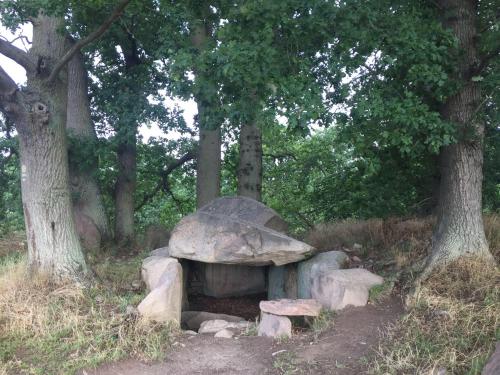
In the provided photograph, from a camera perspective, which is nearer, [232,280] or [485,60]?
[485,60]

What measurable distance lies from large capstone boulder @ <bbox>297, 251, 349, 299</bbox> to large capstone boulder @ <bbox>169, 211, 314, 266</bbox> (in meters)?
0.20

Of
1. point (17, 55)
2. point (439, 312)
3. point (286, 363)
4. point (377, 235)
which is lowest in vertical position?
point (286, 363)

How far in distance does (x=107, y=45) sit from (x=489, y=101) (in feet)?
24.8

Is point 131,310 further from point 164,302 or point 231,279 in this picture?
point 231,279

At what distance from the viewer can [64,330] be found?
633 cm

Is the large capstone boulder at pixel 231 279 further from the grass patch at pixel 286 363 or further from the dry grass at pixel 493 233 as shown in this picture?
the dry grass at pixel 493 233

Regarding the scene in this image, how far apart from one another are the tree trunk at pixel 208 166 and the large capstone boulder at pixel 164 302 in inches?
160

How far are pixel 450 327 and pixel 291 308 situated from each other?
1.95m

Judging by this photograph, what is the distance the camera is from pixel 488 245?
289 inches

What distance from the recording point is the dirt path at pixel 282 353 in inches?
218

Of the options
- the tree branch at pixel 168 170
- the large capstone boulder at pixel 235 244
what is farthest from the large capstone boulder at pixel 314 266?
the tree branch at pixel 168 170

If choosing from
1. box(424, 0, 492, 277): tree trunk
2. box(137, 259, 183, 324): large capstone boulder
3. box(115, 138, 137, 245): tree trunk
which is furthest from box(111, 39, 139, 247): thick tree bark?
box(424, 0, 492, 277): tree trunk

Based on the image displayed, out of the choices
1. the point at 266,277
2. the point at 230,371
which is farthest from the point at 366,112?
the point at 266,277

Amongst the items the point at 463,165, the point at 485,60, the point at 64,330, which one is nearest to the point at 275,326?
the point at 64,330
